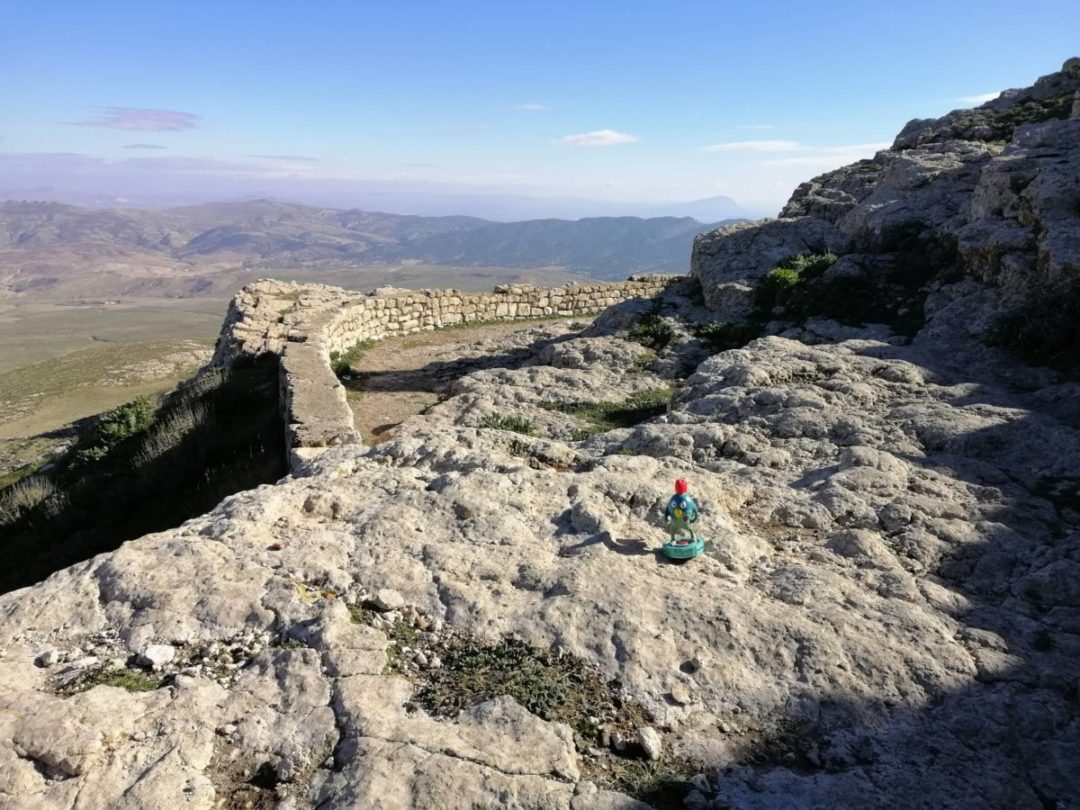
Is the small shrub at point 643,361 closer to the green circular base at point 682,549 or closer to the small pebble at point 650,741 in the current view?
the green circular base at point 682,549

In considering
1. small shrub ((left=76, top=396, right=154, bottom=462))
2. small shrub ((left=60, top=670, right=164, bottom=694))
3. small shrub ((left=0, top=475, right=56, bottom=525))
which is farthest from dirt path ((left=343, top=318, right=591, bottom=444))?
small shrub ((left=60, top=670, right=164, bottom=694))

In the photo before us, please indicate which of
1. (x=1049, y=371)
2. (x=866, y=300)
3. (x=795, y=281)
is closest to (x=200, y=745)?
(x=1049, y=371)

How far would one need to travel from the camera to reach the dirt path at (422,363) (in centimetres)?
1270

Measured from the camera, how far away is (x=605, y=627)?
447cm

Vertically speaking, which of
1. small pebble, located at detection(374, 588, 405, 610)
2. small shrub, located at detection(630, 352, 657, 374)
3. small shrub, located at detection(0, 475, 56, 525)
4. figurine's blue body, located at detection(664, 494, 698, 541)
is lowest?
small shrub, located at detection(0, 475, 56, 525)

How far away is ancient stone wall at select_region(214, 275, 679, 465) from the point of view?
11633mm

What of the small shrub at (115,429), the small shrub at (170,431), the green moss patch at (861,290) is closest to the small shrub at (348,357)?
the small shrub at (170,431)

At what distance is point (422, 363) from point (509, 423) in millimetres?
7434

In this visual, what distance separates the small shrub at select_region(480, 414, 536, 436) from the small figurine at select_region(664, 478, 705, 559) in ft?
13.5

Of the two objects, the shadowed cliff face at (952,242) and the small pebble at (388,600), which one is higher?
the shadowed cliff face at (952,242)

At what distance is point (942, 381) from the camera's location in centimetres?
869

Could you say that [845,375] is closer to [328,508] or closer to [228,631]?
[328,508]

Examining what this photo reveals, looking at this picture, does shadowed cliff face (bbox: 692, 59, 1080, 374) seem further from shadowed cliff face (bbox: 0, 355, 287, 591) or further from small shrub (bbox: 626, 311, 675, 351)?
shadowed cliff face (bbox: 0, 355, 287, 591)

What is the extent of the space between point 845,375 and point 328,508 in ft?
20.9
